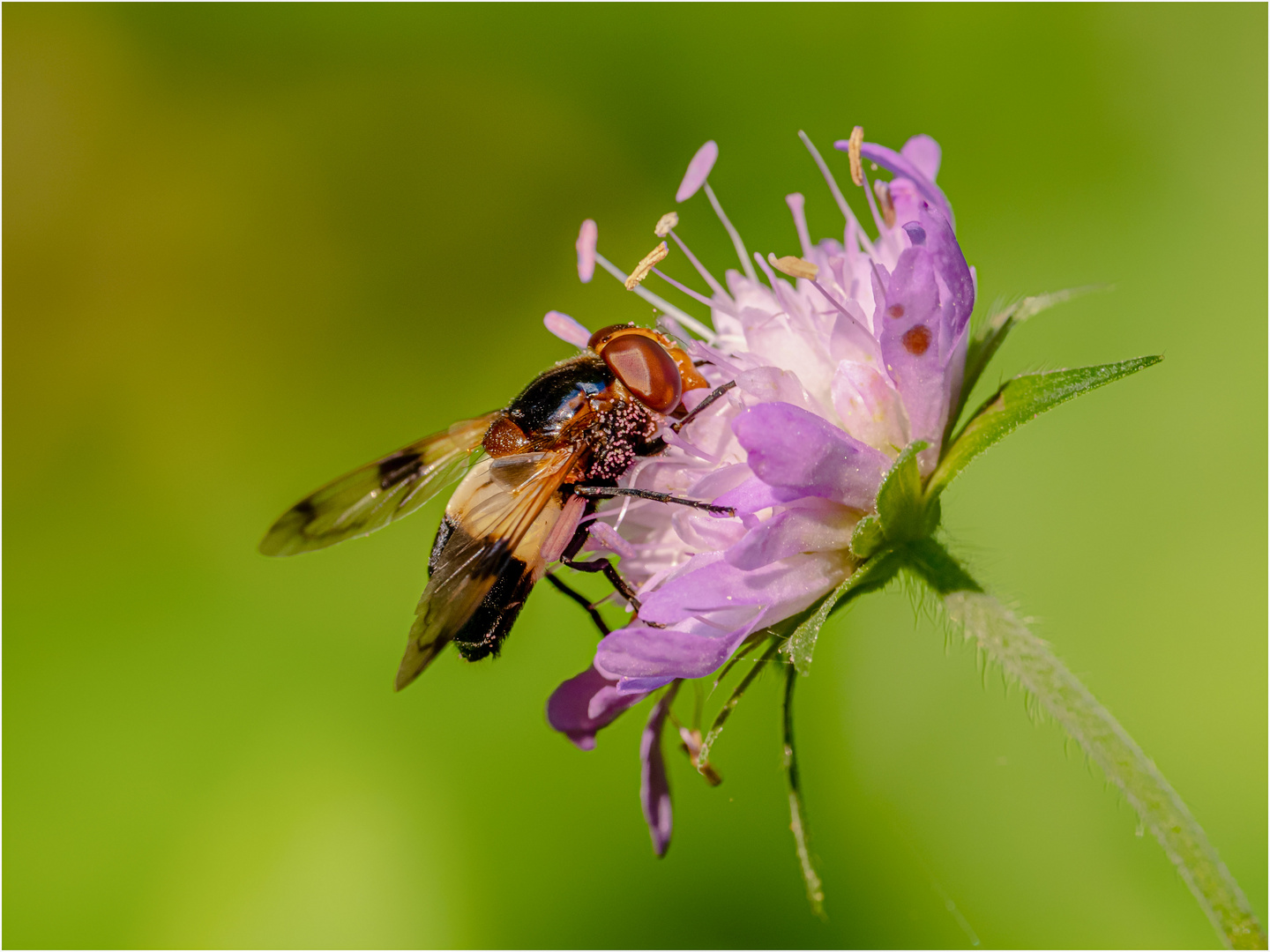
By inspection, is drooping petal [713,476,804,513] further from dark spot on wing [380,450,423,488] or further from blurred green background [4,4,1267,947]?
dark spot on wing [380,450,423,488]

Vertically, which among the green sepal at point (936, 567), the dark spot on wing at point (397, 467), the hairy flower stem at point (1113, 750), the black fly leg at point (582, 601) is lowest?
the hairy flower stem at point (1113, 750)

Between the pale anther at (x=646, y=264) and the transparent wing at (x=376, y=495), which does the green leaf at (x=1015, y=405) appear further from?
the transparent wing at (x=376, y=495)

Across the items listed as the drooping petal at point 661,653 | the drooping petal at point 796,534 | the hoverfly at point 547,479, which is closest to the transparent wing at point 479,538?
the hoverfly at point 547,479

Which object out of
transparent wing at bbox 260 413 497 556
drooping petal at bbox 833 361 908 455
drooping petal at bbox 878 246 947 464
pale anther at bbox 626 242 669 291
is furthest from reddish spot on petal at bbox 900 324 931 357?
transparent wing at bbox 260 413 497 556

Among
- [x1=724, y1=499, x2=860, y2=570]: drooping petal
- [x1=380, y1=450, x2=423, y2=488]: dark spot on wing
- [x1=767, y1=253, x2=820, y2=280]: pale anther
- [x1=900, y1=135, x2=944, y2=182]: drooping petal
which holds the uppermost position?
[x1=900, y1=135, x2=944, y2=182]: drooping petal

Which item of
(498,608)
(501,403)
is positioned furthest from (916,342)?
(501,403)

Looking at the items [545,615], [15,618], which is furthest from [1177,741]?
[15,618]

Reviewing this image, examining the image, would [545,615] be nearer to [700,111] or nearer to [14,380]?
[700,111]
